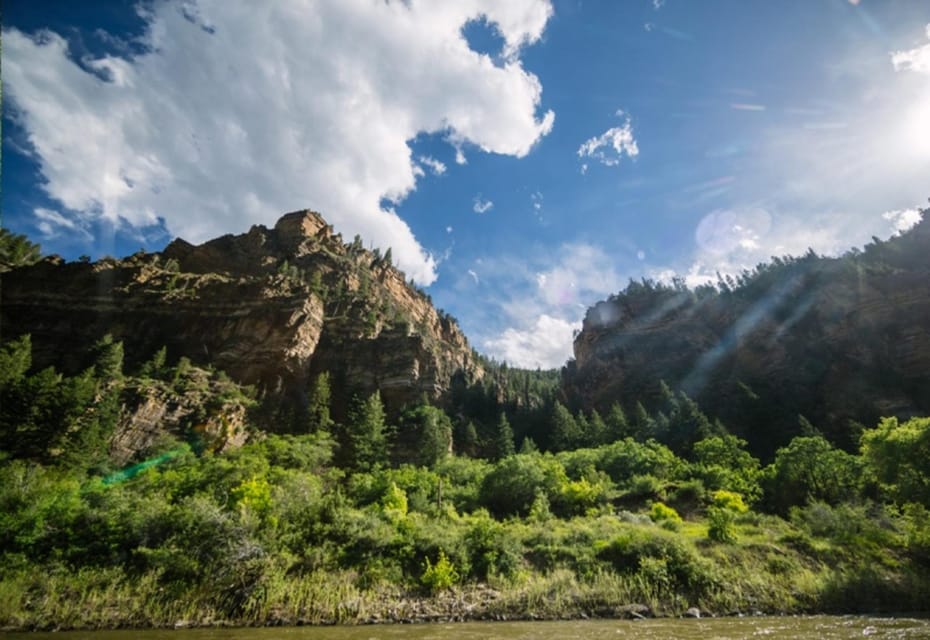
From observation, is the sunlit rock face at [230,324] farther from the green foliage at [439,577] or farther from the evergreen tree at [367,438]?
the green foliage at [439,577]

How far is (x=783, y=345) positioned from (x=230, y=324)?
312ft

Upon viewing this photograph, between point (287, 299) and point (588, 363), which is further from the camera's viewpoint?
point (588, 363)

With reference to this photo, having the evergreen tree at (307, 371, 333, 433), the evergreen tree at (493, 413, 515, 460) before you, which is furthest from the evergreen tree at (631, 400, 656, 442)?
the evergreen tree at (307, 371, 333, 433)

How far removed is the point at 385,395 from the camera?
6462 centimetres

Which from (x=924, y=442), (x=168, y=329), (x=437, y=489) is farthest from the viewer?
(x=168, y=329)

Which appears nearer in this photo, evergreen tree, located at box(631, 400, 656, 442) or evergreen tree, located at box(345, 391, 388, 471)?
evergreen tree, located at box(345, 391, 388, 471)

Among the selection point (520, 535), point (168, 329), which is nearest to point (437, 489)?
point (520, 535)

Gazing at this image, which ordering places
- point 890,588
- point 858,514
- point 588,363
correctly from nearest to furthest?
point 890,588 < point 858,514 < point 588,363

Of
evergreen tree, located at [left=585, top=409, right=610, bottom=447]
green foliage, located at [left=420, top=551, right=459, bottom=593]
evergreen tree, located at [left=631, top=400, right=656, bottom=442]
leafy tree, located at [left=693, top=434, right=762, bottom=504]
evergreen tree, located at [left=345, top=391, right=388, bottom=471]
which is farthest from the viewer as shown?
evergreen tree, located at [left=585, top=409, right=610, bottom=447]

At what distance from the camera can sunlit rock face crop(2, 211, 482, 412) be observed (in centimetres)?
5822

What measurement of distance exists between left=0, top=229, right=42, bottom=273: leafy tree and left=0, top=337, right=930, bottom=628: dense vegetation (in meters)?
49.5

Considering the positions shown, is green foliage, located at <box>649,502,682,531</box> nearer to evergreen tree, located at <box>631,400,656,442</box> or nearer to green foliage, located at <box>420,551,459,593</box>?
green foliage, located at <box>420,551,459,593</box>

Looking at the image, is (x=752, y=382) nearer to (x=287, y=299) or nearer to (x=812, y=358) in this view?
(x=812, y=358)

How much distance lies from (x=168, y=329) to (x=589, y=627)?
6890 centimetres
